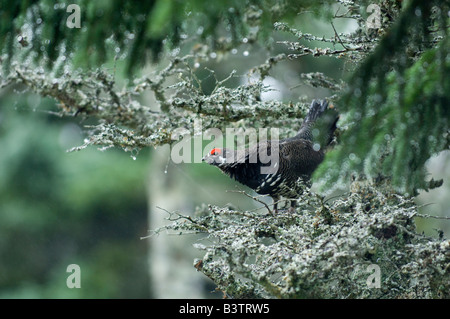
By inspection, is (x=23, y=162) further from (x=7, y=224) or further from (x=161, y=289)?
(x=161, y=289)

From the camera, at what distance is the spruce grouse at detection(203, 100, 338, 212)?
3.55 meters

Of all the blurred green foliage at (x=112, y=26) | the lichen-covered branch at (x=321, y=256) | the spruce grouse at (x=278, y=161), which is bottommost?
the lichen-covered branch at (x=321, y=256)

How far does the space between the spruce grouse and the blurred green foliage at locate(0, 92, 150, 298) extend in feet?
26.7

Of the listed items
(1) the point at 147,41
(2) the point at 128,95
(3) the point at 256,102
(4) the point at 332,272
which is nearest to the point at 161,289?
(2) the point at 128,95

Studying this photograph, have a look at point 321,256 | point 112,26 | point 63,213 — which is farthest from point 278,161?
point 63,213

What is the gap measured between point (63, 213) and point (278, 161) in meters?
10.2

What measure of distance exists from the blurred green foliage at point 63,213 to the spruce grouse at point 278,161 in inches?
320

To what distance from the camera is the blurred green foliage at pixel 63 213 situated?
457 inches

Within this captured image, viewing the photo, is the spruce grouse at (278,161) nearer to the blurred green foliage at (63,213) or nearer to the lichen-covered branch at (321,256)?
the lichen-covered branch at (321,256)

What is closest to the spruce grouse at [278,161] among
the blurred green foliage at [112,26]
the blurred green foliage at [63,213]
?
the blurred green foliage at [112,26]

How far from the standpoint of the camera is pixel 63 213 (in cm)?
1273

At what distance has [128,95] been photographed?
385 cm

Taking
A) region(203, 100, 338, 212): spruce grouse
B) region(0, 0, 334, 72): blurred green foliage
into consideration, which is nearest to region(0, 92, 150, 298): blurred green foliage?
region(203, 100, 338, 212): spruce grouse

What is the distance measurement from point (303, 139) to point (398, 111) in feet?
5.97
